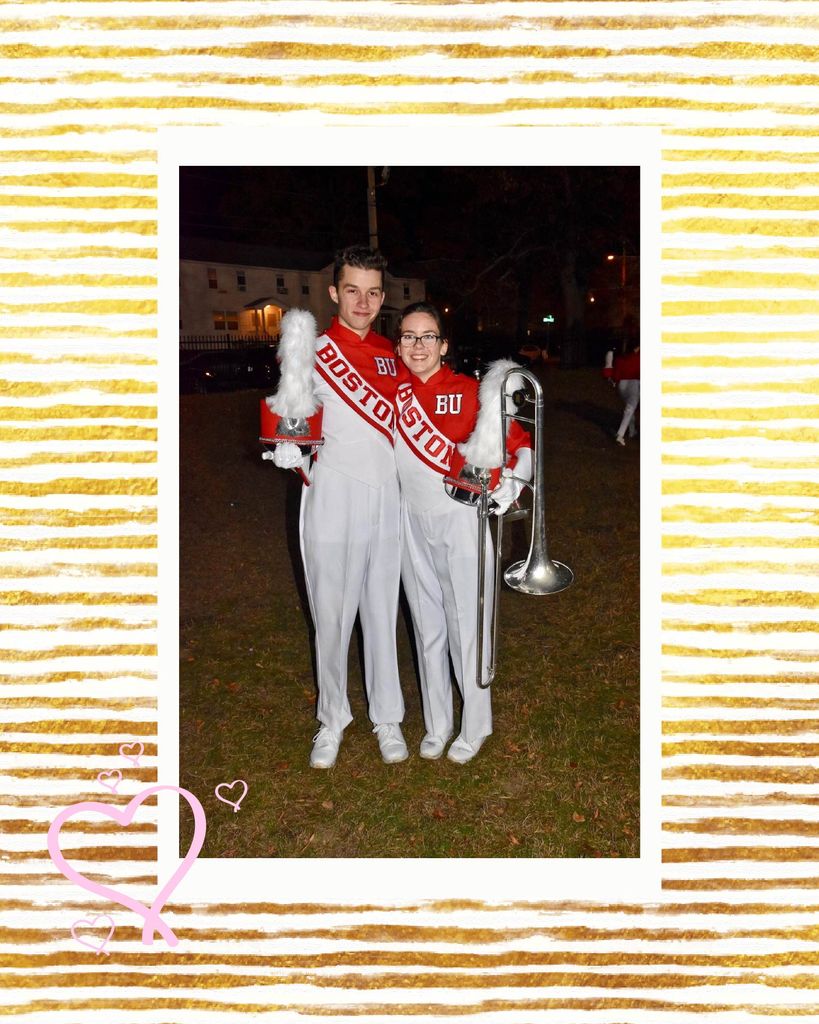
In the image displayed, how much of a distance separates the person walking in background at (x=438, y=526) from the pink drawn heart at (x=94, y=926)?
6.36 feet

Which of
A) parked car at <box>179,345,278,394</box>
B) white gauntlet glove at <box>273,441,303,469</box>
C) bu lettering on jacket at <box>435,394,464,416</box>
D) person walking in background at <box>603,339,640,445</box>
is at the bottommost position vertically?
white gauntlet glove at <box>273,441,303,469</box>

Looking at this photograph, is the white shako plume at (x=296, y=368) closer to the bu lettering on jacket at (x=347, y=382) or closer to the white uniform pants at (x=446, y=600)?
the bu lettering on jacket at (x=347, y=382)

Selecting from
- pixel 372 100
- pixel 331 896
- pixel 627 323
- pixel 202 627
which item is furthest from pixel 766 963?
pixel 627 323

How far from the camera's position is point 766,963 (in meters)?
2.50

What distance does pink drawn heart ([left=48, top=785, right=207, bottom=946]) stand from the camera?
2.48m

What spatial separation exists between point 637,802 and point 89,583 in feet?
8.93

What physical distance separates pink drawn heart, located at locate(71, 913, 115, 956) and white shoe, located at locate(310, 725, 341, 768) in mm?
1836

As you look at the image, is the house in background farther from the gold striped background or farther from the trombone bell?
the gold striped background

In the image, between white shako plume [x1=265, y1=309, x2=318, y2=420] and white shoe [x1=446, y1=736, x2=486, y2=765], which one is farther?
white shoe [x1=446, y1=736, x2=486, y2=765]

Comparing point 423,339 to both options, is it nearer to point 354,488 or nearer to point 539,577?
point 354,488

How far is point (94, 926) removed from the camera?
249 centimetres

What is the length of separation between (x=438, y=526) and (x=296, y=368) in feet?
3.06

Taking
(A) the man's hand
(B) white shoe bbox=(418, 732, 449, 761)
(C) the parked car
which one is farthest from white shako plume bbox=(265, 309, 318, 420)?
(C) the parked car

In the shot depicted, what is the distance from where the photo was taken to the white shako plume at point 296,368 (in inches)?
142
